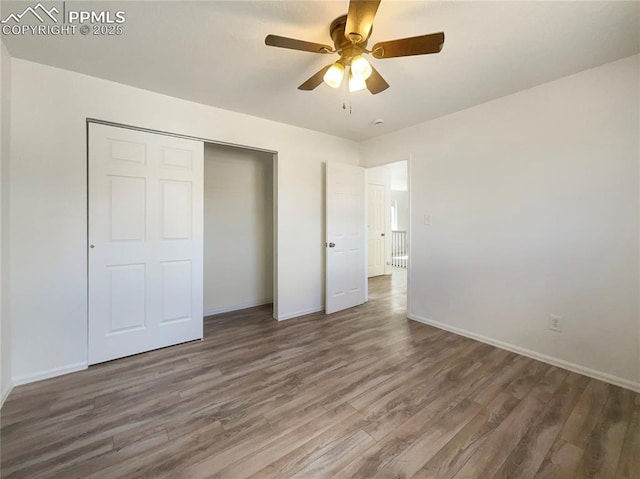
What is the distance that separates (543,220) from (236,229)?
3.51 metres

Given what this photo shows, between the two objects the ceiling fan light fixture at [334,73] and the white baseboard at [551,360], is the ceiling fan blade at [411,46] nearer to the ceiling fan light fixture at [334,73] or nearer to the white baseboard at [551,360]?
the ceiling fan light fixture at [334,73]

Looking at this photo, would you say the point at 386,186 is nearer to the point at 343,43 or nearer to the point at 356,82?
the point at 356,82

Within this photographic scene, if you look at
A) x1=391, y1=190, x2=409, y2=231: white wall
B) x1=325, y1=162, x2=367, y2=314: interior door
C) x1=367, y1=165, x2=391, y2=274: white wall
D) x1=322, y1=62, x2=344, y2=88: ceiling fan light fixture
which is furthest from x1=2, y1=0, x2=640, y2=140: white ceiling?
x1=391, y1=190, x2=409, y2=231: white wall

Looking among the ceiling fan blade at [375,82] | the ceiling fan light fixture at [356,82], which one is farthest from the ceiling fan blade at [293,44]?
the ceiling fan blade at [375,82]

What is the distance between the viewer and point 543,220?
2.34 metres

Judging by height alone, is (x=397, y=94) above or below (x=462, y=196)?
above

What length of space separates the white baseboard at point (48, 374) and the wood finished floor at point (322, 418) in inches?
2.5

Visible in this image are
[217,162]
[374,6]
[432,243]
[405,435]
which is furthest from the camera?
[217,162]

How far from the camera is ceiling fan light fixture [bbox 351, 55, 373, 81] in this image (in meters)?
1.55

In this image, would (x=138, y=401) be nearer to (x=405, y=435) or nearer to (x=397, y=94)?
(x=405, y=435)

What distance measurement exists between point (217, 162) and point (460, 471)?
12.5 feet

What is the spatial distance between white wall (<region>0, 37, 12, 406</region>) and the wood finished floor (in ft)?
0.73

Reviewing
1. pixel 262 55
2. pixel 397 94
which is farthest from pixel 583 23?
pixel 262 55

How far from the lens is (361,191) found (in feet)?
12.8
